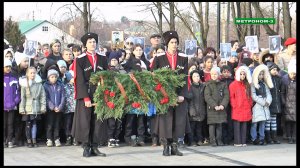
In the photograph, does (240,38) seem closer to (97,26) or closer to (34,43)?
(97,26)

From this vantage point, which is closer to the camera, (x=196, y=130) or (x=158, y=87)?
(x=158, y=87)

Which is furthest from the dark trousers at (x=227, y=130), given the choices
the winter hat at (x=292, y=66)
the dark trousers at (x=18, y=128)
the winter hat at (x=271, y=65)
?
the dark trousers at (x=18, y=128)

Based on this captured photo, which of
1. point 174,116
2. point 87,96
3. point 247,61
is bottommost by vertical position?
point 174,116

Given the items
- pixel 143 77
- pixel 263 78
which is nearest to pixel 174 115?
pixel 143 77

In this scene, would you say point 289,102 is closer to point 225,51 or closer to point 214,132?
point 214,132

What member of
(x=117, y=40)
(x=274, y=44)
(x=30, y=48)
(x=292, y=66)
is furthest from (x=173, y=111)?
(x=117, y=40)

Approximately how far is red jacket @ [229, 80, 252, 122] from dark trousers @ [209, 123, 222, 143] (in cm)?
34

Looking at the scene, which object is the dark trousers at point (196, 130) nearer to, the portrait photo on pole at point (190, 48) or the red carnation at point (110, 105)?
the red carnation at point (110, 105)

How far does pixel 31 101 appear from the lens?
10.4 m

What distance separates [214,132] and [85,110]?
2.78 m

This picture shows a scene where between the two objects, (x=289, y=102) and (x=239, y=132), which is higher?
(x=289, y=102)

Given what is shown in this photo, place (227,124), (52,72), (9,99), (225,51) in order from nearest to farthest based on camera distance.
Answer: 1. (9,99)
2. (52,72)
3. (227,124)
4. (225,51)

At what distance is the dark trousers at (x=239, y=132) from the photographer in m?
→ 10.9

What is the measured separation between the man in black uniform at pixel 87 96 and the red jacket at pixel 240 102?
270 cm
